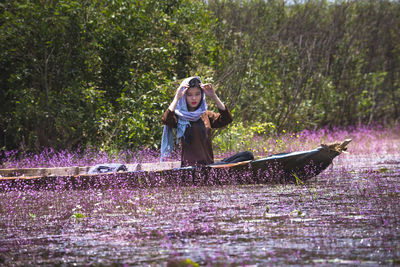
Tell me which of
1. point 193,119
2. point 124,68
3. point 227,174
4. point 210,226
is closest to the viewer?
point 210,226

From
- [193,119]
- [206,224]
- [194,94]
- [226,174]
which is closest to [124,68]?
[194,94]

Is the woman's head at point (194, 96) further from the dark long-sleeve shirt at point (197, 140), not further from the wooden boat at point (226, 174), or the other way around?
the wooden boat at point (226, 174)

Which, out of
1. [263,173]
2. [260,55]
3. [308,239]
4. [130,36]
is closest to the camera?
[308,239]

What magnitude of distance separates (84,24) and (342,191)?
7818 millimetres

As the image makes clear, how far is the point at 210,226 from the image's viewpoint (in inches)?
188

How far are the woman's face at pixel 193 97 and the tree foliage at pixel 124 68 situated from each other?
11.5 feet

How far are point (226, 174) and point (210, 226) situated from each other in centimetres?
328

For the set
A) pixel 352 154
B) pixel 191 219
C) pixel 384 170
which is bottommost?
pixel 352 154

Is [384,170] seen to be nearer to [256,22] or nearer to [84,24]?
[84,24]

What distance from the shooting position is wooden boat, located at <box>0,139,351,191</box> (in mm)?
7996

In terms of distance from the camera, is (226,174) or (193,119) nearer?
(226,174)

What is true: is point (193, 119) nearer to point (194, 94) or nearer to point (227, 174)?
point (194, 94)

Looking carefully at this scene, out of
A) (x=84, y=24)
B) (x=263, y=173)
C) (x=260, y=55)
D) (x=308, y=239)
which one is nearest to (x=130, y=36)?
(x=84, y=24)

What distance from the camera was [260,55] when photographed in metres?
17.7
